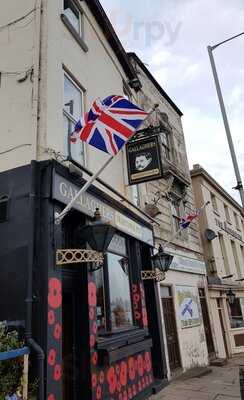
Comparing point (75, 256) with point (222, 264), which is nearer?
point (75, 256)

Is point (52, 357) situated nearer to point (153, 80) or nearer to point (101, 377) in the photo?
point (101, 377)

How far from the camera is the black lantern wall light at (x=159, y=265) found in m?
8.66

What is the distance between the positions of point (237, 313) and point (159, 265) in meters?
11.8

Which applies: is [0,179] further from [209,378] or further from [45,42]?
[209,378]

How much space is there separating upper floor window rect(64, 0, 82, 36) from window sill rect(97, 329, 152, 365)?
22.7 feet

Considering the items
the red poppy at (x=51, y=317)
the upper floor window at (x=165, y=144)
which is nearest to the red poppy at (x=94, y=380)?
the red poppy at (x=51, y=317)

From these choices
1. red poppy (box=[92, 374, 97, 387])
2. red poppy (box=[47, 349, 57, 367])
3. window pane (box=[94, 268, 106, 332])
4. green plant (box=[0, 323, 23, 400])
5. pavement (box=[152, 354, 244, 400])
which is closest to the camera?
green plant (box=[0, 323, 23, 400])

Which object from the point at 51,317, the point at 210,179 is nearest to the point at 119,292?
the point at 51,317

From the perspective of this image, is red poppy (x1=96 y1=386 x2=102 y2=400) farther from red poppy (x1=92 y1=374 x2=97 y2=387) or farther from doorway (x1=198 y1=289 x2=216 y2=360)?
doorway (x1=198 y1=289 x2=216 y2=360)

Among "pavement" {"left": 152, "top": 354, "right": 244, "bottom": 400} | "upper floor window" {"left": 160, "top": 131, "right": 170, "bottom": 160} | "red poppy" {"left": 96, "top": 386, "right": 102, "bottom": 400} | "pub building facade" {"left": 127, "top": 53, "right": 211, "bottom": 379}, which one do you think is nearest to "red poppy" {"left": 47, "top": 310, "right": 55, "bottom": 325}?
"red poppy" {"left": 96, "top": 386, "right": 102, "bottom": 400}

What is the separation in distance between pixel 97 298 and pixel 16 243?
217 cm

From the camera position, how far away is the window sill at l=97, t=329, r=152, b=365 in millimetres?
5441

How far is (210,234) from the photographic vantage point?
1662cm

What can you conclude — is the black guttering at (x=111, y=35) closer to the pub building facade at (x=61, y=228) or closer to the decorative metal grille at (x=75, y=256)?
the pub building facade at (x=61, y=228)
